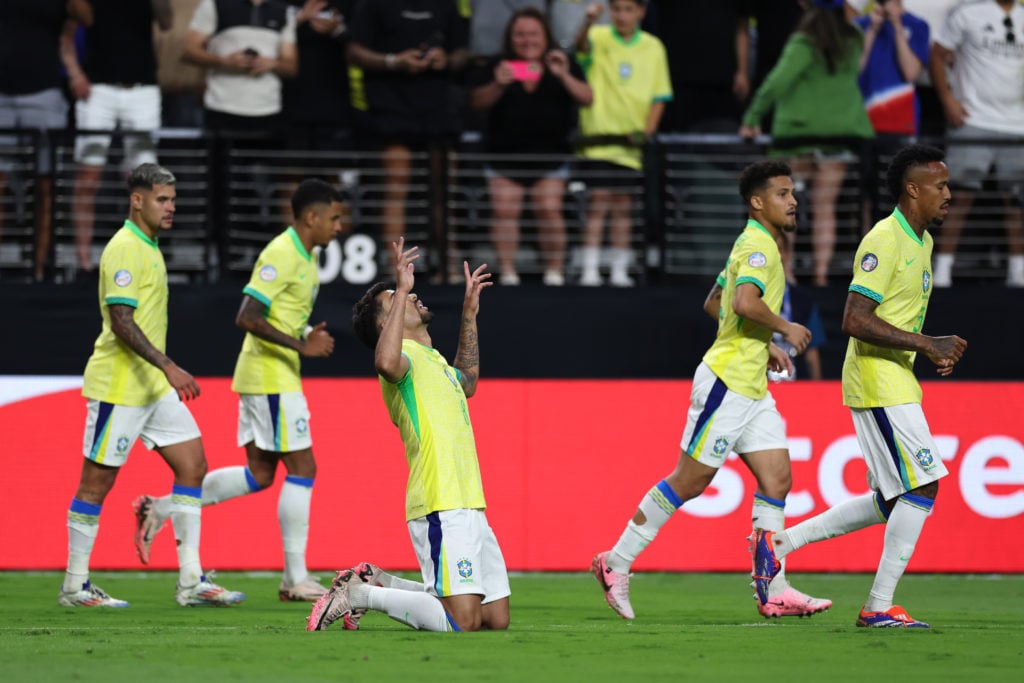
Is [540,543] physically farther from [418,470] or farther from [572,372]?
[418,470]

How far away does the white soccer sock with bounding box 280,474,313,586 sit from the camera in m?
9.78

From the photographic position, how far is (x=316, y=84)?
1294cm

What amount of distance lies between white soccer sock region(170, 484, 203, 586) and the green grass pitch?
0.26 m

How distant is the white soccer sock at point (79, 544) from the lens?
9289mm

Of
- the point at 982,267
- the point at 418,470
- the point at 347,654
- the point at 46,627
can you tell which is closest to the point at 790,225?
the point at 418,470

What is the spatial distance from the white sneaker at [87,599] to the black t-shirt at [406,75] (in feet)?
15.9

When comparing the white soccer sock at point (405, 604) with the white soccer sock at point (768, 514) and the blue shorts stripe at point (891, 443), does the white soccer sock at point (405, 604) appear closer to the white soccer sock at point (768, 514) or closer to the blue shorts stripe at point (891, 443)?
the white soccer sock at point (768, 514)

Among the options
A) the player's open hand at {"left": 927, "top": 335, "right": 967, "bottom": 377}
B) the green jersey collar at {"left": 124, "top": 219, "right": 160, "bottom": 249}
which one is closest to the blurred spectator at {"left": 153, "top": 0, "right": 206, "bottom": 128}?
Result: the green jersey collar at {"left": 124, "top": 219, "right": 160, "bottom": 249}

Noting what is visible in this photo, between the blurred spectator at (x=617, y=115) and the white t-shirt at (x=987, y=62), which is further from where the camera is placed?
the white t-shirt at (x=987, y=62)

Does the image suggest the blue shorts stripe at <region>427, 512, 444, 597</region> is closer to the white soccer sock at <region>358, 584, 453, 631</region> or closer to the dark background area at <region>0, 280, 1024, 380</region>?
the white soccer sock at <region>358, 584, 453, 631</region>

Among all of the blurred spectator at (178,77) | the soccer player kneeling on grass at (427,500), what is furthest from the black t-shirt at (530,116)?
the soccer player kneeling on grass at (427,500)

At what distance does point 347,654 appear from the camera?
640 cm

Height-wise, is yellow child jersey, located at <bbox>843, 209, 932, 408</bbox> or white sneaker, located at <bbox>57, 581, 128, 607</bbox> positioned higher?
yellow child jersey, located at <bbox>843, 209, 932, 408</bbox>

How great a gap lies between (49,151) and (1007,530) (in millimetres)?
7737
